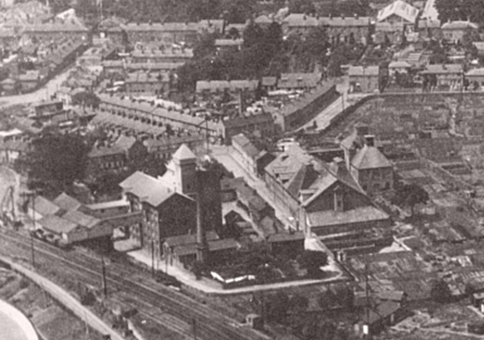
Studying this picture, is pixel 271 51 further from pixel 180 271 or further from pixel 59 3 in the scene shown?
pixel 180 271

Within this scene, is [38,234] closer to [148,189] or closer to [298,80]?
[148,189]

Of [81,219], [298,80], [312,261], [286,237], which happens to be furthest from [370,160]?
[298,80]

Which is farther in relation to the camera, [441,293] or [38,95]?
[38,95]

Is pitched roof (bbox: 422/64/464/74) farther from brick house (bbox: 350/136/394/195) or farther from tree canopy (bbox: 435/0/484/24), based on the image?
brick house (bbox: 350/136/394/195)

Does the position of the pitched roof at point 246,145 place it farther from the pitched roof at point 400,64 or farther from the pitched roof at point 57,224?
the pitched roof at point 400,64

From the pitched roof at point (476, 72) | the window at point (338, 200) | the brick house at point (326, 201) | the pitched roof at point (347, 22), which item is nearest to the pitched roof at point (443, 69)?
the pitched roof at point (476, 72)
